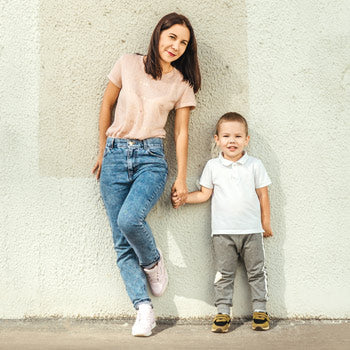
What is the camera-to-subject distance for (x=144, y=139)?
8.82 feet

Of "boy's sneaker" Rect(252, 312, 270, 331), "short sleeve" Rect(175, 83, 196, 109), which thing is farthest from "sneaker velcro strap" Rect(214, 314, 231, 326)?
"short sleeve" Rect(175, 83, 196, 109)

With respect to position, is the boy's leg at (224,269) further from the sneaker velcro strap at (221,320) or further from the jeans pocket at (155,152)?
the jeans pocket at (155,152)

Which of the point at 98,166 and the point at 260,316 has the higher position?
the point at 98,166

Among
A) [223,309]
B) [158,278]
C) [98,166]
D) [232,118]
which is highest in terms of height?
[232,118]

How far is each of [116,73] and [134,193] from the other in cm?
77

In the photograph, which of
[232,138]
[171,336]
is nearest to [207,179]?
[232,138]

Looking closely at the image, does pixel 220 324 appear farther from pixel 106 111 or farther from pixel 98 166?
pixel 106 111

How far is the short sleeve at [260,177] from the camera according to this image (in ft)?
9.19

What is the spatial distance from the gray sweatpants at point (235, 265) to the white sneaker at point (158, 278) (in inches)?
13.3

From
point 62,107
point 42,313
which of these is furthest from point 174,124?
point 42,313

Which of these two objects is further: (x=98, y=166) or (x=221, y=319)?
(x=98, y=166)

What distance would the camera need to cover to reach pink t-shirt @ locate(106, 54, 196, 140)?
268 centimetres

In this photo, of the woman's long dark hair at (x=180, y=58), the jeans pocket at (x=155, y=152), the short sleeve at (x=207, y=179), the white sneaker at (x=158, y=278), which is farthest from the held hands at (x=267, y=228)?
the woman's long dark hair at (x=180, y=58)

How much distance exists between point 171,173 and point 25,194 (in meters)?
0.98
